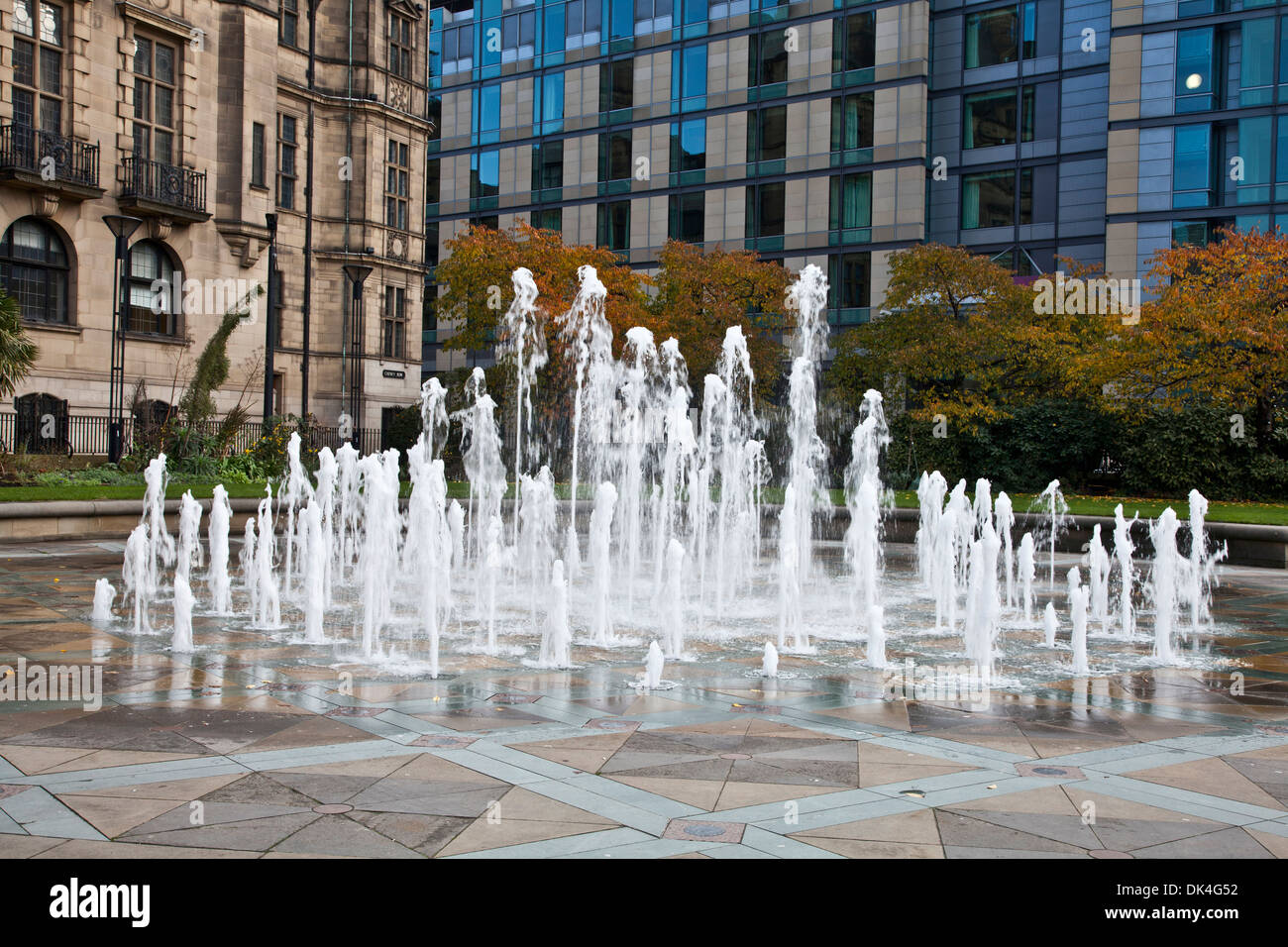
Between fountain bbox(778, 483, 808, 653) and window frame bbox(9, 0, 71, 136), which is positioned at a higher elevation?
window frame bbox(9, 0, 71, 136)

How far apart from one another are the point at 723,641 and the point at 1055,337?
20.9 m

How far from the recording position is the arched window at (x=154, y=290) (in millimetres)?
29219

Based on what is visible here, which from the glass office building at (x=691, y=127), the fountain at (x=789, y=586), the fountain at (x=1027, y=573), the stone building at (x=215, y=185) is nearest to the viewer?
the fountain at (x=789, y=586)

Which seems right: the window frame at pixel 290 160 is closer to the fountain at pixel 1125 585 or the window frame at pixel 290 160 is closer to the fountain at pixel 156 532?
the fountain at pixel 156 532

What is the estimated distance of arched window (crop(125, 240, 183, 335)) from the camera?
2922 cm

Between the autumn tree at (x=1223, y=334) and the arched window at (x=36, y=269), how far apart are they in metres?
24.6

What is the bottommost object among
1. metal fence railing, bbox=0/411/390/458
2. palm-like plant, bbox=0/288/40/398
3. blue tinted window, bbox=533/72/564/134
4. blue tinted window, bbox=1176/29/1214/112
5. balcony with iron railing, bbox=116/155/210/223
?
metal fence railing, bbox=0/411/390/458

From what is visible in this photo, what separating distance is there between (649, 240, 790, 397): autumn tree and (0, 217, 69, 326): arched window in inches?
612

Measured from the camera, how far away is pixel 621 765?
584cm

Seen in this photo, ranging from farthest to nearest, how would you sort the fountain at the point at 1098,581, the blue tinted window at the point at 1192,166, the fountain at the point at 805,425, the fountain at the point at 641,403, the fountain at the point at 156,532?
the blue tinted window at the point at 1192,166 → the fountain at the point at 641,403 → the fountain at the point at 805,425 → the fountain at the point at 156,532 → the fountain at the point at 1098,581

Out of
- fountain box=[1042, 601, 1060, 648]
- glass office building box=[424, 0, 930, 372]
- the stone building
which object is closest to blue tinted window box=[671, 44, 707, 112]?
glass office building box=[424, 0, 930, 372]

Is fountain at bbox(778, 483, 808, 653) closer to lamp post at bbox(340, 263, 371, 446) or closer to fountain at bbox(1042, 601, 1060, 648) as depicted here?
fountain at bbox(1042, 601, 1060, 648)

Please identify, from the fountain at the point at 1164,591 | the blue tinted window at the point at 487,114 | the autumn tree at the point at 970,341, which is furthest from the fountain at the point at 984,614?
the blue tinted window at the point at 487,114
